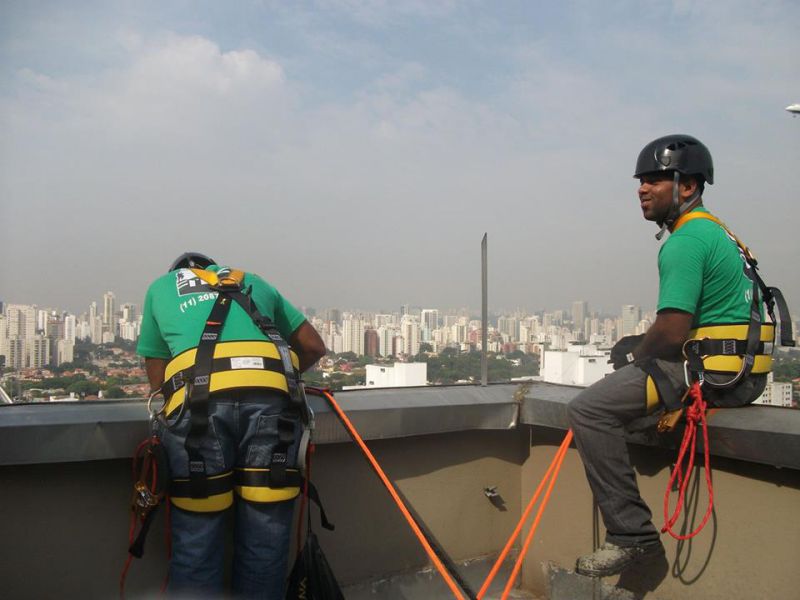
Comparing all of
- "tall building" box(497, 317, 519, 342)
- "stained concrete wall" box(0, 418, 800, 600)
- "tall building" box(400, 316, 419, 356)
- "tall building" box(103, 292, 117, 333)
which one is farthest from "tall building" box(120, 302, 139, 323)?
"tall building" box(497, 317, 519, 342)

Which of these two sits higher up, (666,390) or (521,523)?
(666,390)

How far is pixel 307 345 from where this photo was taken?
3.43m

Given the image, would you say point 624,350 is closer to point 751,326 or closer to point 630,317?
point 751,326

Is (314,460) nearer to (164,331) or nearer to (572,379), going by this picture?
(164,331)

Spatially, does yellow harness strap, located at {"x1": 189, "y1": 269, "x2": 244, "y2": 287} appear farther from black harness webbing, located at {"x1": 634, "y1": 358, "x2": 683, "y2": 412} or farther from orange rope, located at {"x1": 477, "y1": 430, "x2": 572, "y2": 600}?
black harness webbing, located at {"x1": 634, "y1": 358, "x2": 683, "y2": 412}

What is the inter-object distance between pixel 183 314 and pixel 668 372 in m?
2.05

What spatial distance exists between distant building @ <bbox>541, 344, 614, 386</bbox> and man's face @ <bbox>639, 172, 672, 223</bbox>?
29.9 inches

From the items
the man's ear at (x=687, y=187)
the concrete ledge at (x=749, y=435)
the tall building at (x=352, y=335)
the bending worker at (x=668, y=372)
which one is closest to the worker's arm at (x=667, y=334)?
the bending worker at (x=668, y=372)

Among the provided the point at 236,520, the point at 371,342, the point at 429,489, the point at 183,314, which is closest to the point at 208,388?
the point at 183,314

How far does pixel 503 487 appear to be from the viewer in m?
4.03

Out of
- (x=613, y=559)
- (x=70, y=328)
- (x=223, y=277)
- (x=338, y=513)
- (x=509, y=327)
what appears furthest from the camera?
(x=509, y=327)

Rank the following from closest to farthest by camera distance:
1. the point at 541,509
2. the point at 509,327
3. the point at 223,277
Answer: the point at 223,277, the point at 541,509, the point at 509,327

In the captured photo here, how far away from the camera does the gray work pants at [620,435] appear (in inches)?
117

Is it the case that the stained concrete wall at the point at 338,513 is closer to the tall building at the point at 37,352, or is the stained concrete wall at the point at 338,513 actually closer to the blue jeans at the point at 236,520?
the blue jeans at the point at 236,520
